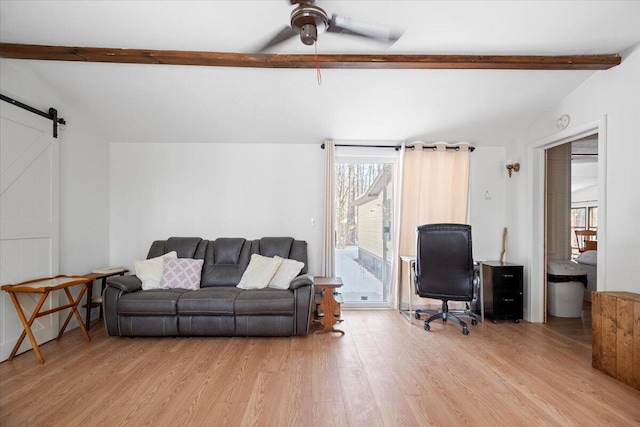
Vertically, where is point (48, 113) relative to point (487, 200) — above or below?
above

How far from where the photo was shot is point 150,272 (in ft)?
11.7

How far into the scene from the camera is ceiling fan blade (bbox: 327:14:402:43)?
1.89 meters

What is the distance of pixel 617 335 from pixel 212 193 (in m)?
4.47

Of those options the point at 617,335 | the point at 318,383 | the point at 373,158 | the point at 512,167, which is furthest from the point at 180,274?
the point at 512,167

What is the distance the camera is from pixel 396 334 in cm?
335

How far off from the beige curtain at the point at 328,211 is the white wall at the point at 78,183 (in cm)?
297

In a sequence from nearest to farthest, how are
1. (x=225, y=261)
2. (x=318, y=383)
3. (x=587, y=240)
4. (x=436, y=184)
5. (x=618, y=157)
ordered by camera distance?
1. (x=318, y=383)
2. (x=618, y=157)
3. (x=225, y=261)
4. (x=436, y=184)
5. (x=587, y=240)

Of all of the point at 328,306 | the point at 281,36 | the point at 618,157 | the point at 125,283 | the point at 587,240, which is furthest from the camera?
the point at 587,240

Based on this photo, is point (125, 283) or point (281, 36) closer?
point (281, 36)

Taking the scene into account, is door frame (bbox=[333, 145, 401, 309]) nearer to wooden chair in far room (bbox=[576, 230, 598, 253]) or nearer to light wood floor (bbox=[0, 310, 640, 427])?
light wood floor (bbox=[0, 310, 640, 427])

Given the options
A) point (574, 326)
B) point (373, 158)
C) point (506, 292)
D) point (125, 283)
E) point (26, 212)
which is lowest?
point (574, 326)

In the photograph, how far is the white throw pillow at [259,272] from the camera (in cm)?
355

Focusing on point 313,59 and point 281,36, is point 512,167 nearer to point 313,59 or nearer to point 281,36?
point 313,59

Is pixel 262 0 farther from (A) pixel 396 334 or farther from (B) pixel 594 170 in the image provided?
(B) pixel 594 170
